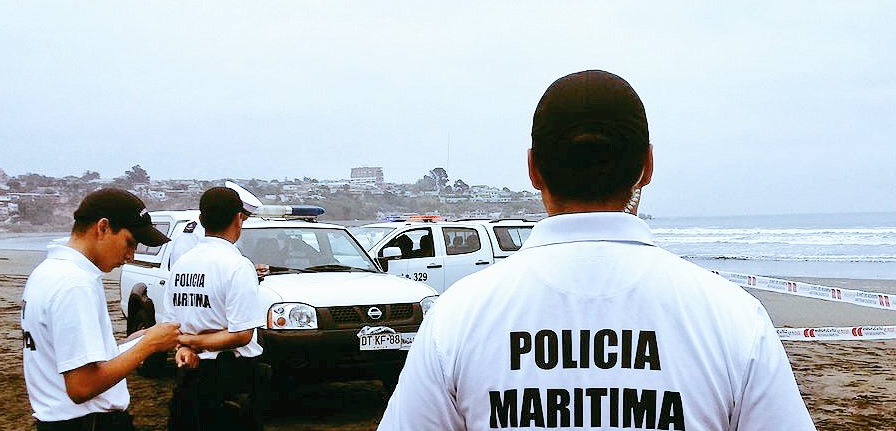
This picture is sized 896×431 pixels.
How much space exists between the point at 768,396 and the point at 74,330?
7.71 ft

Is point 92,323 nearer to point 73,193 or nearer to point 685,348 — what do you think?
point 685,348

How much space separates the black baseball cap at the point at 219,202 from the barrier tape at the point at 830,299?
339 inches

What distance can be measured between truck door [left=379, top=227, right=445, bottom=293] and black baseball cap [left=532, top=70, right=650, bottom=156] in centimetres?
1138

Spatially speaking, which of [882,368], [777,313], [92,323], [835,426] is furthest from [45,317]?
[777,313]

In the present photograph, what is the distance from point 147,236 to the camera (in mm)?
3305

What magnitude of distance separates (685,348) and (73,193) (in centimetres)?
8590

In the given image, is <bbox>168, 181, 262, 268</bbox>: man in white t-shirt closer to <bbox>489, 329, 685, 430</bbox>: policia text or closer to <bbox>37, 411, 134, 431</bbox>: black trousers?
<bbox>37, 411, 134, 431</bbox>: black trousers

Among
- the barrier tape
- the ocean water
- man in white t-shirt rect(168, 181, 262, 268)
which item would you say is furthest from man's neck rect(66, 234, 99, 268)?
the ocean water

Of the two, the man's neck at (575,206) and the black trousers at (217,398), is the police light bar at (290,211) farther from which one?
the man's neck at (575,206)

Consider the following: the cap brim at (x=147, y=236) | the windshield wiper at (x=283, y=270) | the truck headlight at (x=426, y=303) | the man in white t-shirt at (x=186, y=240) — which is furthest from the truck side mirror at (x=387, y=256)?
the cap brim at (x=147, y=236)

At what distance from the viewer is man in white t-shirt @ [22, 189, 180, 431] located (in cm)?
284

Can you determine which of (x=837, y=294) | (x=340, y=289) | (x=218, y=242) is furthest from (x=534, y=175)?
(x=837, y=294)

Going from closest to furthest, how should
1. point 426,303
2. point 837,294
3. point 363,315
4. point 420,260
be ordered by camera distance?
point 363,315
point 426,303
point 837,294
point 420,260

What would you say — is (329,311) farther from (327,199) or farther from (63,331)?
(327,199)
